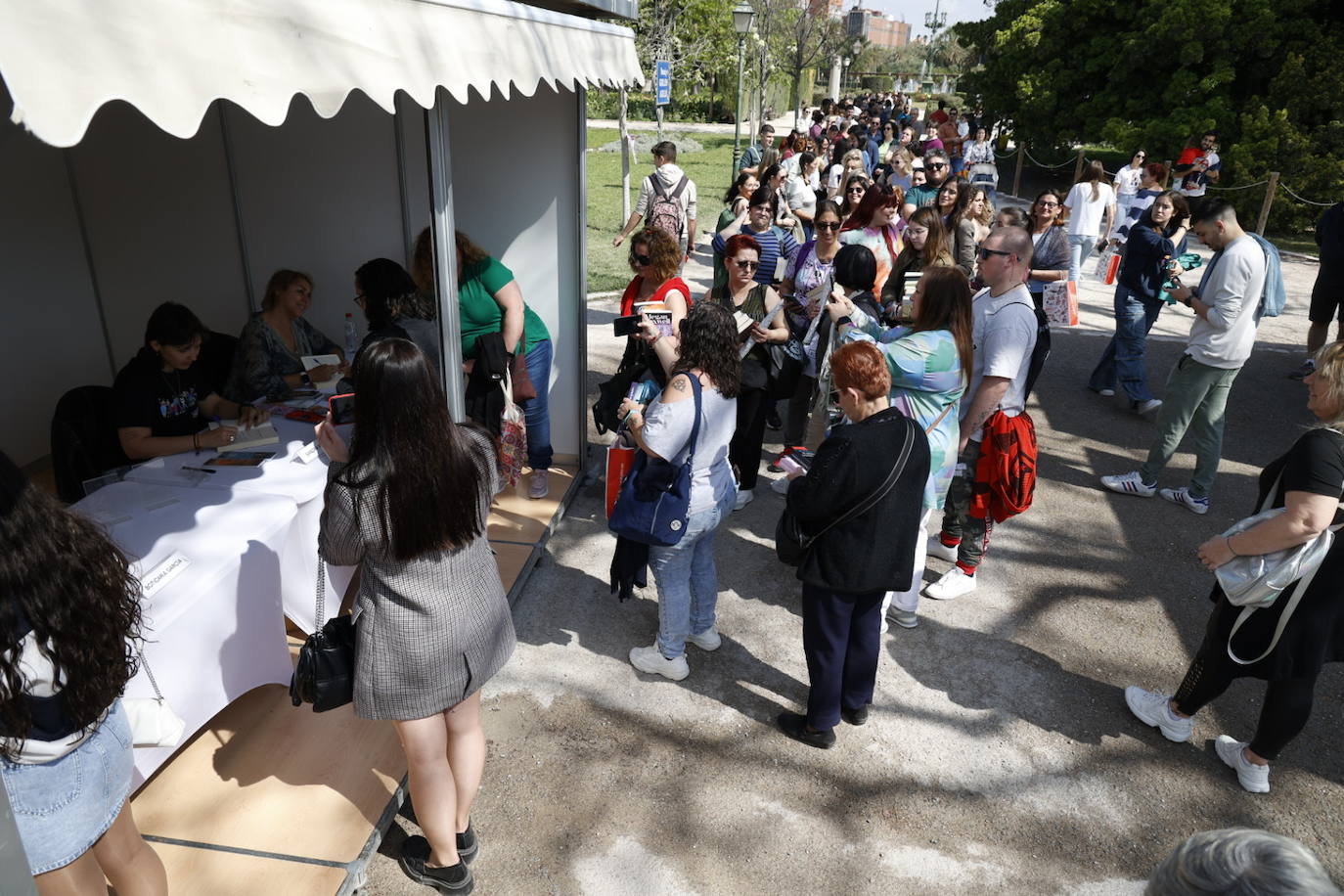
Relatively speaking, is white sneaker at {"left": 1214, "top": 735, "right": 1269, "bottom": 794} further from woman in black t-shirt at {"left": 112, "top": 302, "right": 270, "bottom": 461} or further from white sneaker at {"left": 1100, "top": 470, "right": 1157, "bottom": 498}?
woman in black t-shirt at {"left": 112, "top": 302, "right": 270, "bottom": 461}

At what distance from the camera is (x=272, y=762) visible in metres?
3.16

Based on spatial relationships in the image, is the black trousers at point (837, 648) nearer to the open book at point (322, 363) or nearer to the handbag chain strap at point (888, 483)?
the handbag chain strap at point (888, 483)

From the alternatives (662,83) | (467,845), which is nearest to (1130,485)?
(467,845)

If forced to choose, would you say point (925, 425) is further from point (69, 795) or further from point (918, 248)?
point (69, 795)

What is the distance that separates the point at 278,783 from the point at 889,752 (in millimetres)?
2267

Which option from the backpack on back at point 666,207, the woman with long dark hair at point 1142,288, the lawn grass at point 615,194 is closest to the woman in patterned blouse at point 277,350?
the backpack on back at point 666,207

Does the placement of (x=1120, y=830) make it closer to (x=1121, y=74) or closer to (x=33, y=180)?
(x=33, y=180)

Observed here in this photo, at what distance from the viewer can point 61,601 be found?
1795mm

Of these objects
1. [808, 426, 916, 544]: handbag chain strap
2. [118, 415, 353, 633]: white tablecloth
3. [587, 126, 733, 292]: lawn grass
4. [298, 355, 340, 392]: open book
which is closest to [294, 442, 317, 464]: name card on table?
[118, 415, 353, 633]: white tablecloth

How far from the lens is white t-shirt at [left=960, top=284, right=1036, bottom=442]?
381 centimetres

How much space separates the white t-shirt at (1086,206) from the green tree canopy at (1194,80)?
800 centimetres

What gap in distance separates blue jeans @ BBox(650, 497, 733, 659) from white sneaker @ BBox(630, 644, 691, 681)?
0.11 ft

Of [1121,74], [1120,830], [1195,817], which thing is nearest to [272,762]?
[1120,830]

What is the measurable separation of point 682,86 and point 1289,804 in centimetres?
2224
